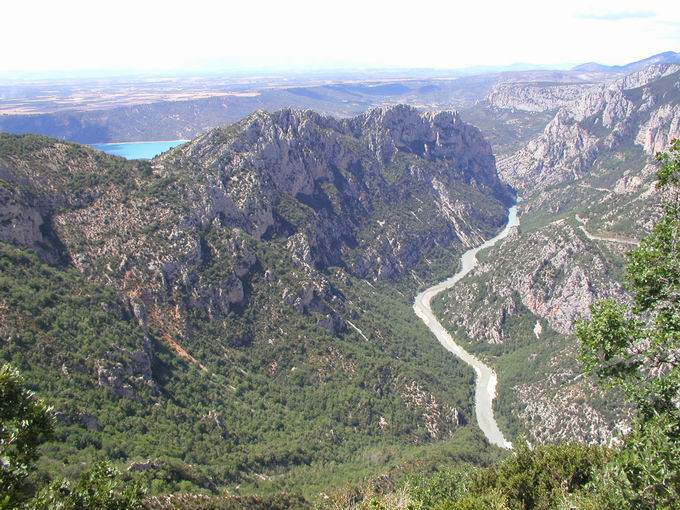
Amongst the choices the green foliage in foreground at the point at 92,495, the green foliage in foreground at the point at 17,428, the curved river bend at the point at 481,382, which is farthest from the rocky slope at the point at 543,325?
the green foliage in foreground at the point at 17,428

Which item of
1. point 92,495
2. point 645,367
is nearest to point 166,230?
point 92,495

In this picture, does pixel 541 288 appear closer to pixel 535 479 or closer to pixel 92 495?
pixel 535 479

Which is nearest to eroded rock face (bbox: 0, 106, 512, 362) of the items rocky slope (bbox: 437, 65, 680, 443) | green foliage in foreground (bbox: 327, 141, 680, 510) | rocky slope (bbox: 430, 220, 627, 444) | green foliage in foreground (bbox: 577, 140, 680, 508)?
rocky slope (bbox: 430, 220, 627, 444)

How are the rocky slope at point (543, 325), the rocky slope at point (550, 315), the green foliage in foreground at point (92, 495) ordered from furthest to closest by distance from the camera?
1. the rocky slope at point (550, 315)
2. the rocky slope at point (543, 325)
3. the green foliage in foreground at point (92, 495)

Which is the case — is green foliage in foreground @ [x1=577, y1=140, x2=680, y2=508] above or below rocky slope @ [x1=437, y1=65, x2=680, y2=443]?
above

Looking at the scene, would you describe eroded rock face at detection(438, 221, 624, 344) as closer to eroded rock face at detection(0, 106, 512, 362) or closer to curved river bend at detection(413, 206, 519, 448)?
curved river bend at detection(413, 206, 519, 448)

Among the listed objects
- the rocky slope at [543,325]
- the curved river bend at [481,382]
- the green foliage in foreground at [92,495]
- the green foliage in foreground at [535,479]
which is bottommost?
the curved river bend at [481,382]

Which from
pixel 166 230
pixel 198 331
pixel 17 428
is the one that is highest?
pixel 17 428

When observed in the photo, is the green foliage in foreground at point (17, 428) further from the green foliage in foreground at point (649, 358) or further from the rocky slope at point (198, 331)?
the rocky slope at point (198, 331)

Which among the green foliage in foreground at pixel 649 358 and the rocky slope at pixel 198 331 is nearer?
the green foliage in foreground at pixel 649 358
